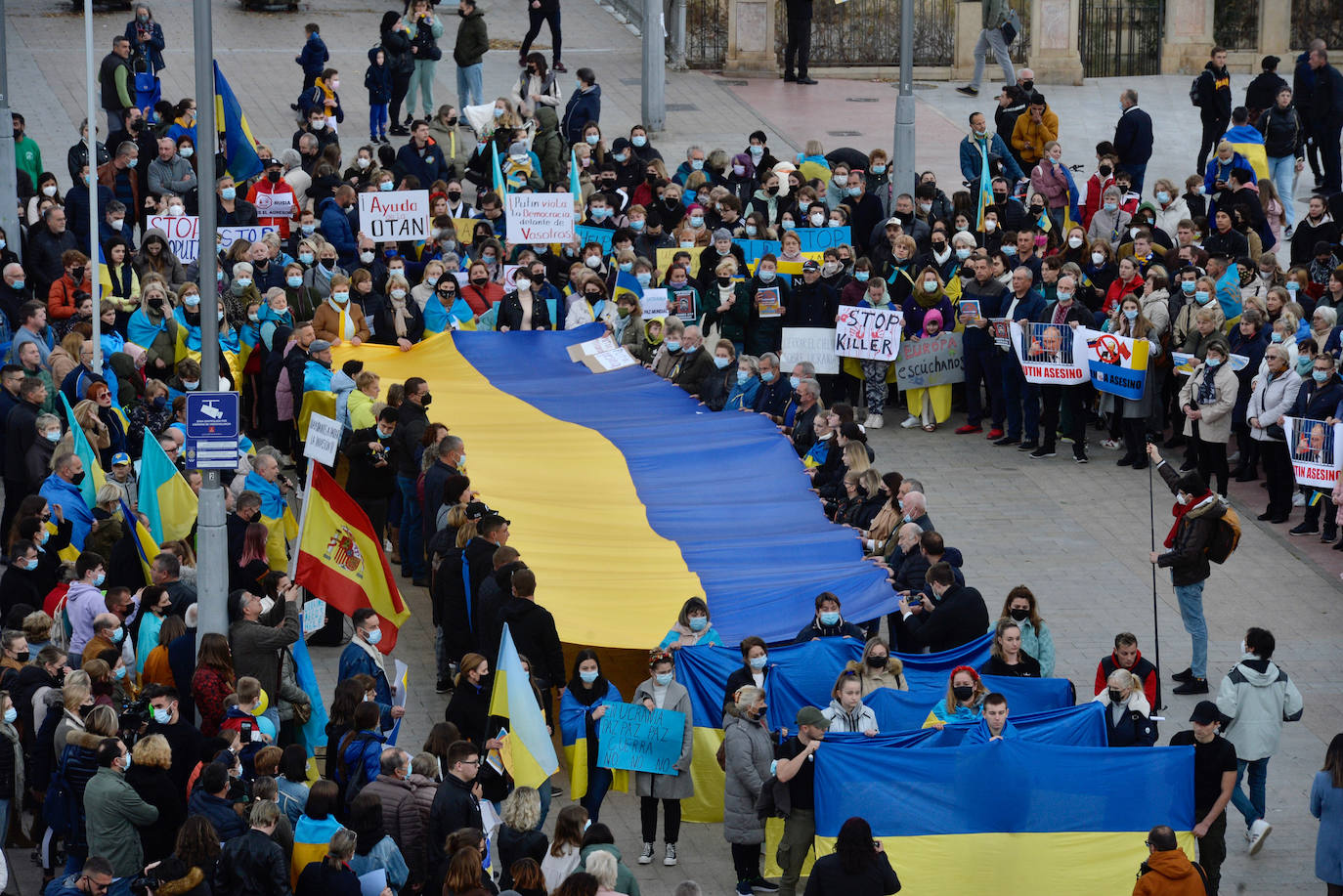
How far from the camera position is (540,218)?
78.9ft

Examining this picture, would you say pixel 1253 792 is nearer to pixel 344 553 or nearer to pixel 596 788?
pixel 596 788

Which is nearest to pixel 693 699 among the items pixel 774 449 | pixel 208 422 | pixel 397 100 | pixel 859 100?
pixel 208 422

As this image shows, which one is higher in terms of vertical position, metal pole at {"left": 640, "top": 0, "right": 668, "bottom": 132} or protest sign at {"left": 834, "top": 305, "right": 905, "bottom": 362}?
metal pole at {"left": 640, "top": 0, "right": 668, "bottom": 132}

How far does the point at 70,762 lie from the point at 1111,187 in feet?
52.5

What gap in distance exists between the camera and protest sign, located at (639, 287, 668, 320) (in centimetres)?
2253

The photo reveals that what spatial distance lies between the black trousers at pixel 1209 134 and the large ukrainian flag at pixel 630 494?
12.5m

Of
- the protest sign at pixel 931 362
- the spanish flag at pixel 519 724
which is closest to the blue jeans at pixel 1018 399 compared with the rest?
the protest sign at pixel 931 362

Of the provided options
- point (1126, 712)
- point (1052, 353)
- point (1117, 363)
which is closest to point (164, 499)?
point (1126, 712)

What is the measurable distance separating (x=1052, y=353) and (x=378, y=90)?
13.7 metres

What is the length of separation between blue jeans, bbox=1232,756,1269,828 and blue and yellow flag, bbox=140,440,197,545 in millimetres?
8273

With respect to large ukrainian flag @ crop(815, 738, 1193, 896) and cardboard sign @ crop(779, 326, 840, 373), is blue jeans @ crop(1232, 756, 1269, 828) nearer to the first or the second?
large ukrainian flag @ crop(815, 738, 1193, 896)

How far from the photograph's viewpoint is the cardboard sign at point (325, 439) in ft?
52.7

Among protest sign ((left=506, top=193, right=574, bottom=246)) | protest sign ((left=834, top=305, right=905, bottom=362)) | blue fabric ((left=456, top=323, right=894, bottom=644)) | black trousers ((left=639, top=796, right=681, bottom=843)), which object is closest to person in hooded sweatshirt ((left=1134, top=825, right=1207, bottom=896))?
black trousers ((left=639, top=796, right=681, bottom=843))

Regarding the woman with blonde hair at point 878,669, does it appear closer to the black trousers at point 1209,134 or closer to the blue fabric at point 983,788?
the blue fabric at point 983,788
